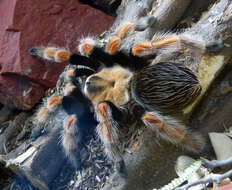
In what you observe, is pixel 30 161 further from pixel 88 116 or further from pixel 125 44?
pixel 125 44

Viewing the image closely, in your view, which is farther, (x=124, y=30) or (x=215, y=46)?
(x=124, y=30)

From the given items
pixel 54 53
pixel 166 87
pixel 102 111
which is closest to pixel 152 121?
pixel 166 87

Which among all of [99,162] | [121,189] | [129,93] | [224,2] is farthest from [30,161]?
[224,2]

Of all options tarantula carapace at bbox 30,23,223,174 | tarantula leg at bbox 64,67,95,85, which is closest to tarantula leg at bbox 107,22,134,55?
tarantula carapace at bbox 30,23,223,174

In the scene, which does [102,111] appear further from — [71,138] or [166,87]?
[166,87]

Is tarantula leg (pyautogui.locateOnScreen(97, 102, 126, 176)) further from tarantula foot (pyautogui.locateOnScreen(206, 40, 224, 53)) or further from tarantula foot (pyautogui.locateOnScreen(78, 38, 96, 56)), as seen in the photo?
tarantula foot (pyautogui.locateOnScreen(206, 40, 224, 53))

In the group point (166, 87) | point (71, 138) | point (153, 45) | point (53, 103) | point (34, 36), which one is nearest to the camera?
point (166, 87)
